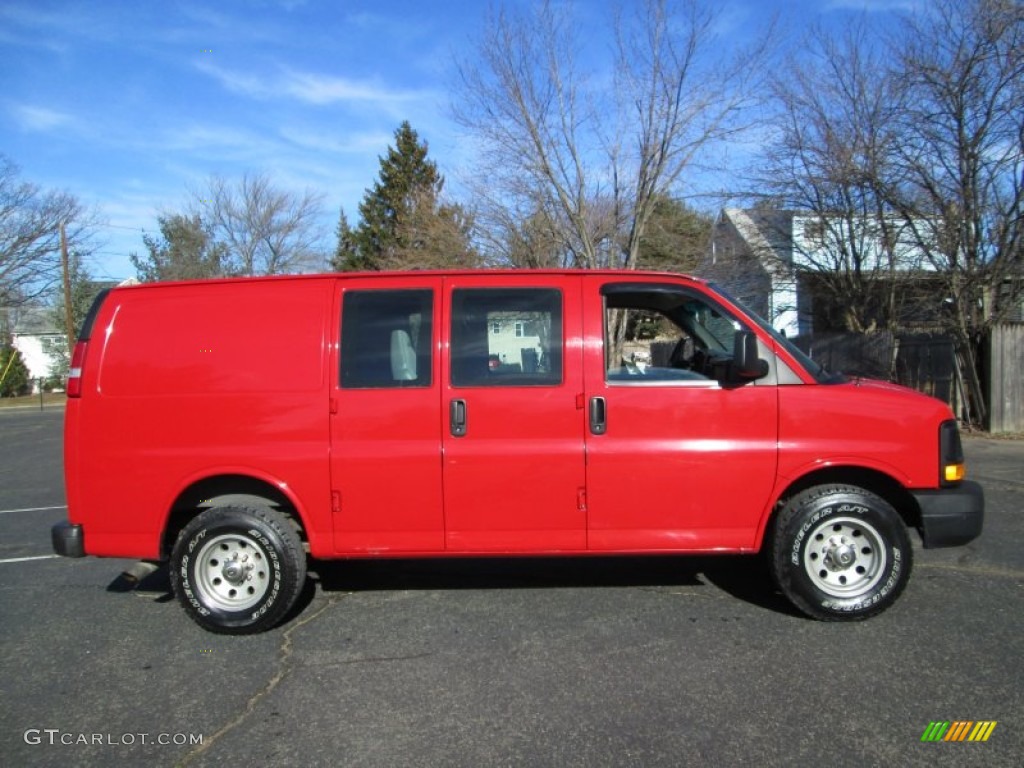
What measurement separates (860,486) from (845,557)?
0.48 metres

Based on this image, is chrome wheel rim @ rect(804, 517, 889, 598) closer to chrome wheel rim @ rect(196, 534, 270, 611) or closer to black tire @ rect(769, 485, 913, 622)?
black tire @ rect(769, 485, 913, 622)

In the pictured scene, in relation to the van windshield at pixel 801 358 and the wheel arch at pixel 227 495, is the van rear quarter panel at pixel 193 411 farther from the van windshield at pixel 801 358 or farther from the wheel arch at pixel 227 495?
the van windshield at pixel 801 358

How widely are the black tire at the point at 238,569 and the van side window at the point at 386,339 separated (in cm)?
98

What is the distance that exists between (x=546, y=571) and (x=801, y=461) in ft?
6.80

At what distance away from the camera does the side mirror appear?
156 inches

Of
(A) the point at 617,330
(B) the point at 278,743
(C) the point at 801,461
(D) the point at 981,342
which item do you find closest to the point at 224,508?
(B) the point at 278,743

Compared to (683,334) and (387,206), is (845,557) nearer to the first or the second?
(683,334)

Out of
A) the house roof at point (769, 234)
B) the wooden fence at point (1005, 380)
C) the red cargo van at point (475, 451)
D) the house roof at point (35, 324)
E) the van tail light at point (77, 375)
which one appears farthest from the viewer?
the house roof at point (35, 324)

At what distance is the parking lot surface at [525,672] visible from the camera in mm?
2963

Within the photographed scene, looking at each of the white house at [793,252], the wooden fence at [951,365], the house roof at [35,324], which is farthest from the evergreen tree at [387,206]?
the house roof at [35,324]

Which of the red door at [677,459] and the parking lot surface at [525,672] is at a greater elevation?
the red door at [677,459]

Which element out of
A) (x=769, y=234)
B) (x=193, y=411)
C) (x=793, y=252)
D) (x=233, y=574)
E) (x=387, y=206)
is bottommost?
(x=233, y=574)

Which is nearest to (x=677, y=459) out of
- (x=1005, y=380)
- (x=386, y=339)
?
(x=386, y=339)

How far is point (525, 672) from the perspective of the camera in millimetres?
3609
